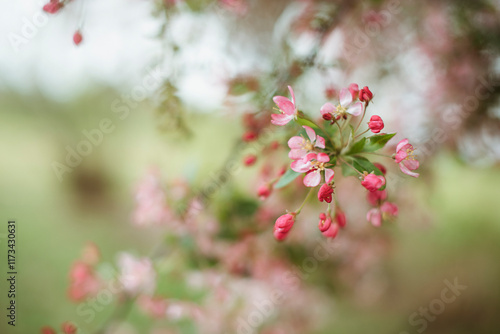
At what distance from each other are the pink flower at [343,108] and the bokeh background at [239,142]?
28 cm

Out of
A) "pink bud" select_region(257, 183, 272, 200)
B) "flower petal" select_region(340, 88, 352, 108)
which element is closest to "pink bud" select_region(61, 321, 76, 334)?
"pink bud" select_region(257, 183, 272, 200)

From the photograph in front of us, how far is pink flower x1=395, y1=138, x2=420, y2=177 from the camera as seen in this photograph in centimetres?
53

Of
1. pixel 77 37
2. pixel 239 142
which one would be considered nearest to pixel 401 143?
pixel 239 142

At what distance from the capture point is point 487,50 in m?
1.28

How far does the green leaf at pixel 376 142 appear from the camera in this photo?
53 centimetres

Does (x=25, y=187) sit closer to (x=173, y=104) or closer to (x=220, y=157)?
(x=220, y=157)

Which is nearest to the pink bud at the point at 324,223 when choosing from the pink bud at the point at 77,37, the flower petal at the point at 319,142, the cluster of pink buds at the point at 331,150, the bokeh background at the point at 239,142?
the cluster of pink buds at the point at 331,150

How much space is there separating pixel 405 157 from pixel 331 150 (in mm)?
111

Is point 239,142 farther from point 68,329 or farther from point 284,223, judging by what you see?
point 68,329

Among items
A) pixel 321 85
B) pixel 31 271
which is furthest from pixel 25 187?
pixel 321 85

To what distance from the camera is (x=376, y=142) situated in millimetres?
544

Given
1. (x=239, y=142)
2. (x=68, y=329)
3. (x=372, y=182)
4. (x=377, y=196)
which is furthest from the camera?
(x=239, y=142)

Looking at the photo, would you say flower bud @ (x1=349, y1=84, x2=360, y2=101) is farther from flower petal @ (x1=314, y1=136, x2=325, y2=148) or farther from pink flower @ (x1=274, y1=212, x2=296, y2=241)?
pink flower @ (x1=274, y1=212, x2=296, y2=241)

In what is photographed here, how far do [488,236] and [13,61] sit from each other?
9.47 feet
